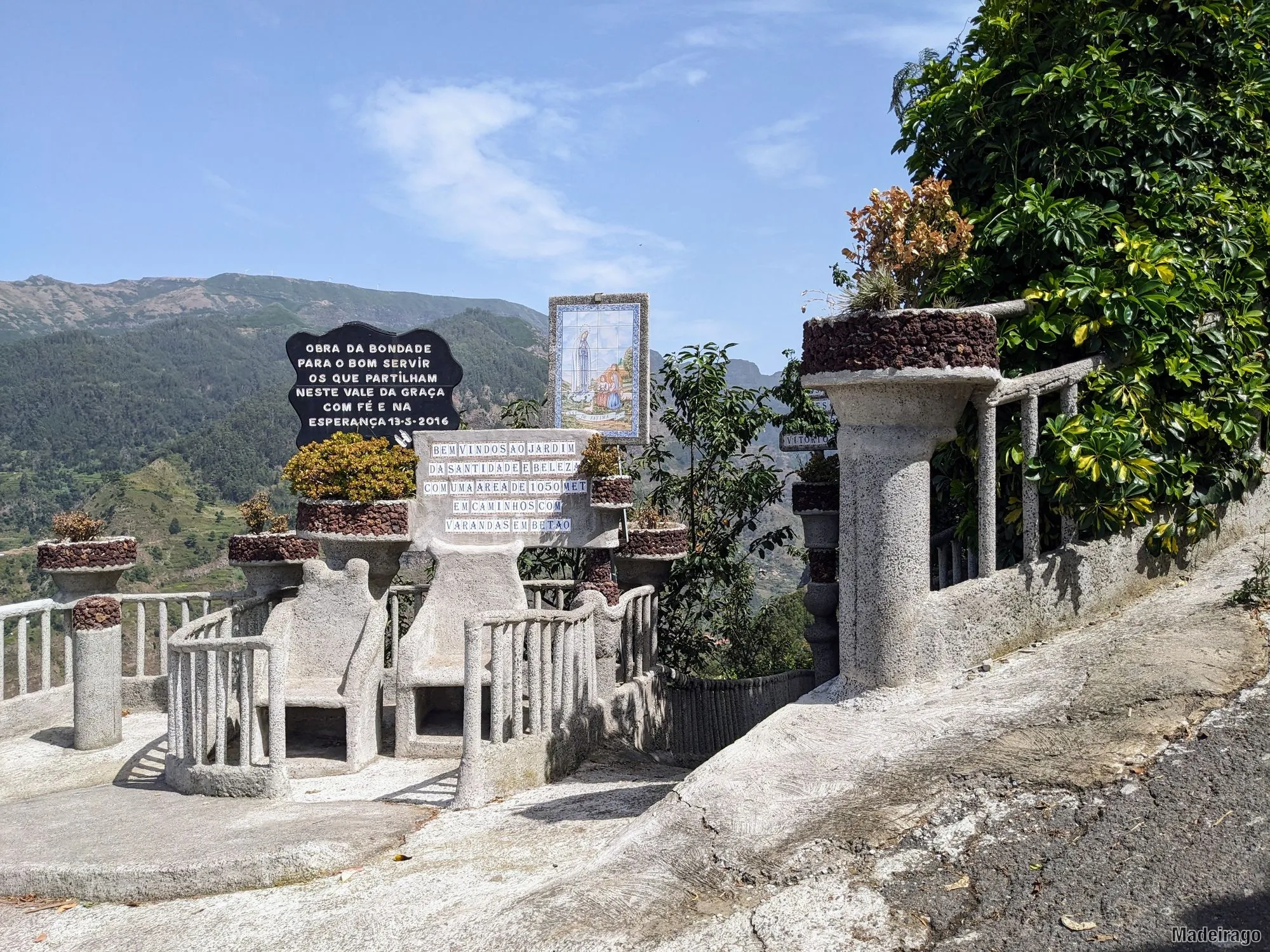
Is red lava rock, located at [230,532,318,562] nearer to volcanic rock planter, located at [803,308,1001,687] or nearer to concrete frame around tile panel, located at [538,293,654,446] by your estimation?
concrete frame around tile panel, located at [538,293,654,446]

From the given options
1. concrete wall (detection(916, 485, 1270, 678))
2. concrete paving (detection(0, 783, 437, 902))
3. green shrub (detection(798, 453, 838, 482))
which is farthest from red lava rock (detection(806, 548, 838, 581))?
concrete paving (detection(0, 783, 437, 902))

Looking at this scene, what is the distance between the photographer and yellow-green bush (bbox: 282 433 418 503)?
900cm

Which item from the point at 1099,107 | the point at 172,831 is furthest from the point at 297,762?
the point at 1099,107

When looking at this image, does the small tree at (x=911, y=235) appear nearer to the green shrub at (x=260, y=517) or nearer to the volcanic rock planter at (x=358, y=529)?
the volcanic rock planter at (x=358, y=529)

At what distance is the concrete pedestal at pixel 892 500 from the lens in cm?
546

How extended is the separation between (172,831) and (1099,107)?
7199mm

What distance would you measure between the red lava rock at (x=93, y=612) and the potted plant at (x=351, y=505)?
156cm

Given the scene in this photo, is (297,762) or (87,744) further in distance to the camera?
(87,744)

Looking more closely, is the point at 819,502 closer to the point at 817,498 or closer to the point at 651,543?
the point at 817,498

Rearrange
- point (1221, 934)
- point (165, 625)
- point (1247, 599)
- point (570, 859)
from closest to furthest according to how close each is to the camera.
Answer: point (1221, 934) < point (570, 859) < point (1247, 599) < point (165, 625)

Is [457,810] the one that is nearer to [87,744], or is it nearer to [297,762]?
[297,762]

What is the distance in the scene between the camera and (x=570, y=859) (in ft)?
16.3

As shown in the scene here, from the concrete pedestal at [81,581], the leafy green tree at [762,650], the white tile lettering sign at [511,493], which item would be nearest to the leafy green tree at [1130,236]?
the white tile lettering sign at [511,493]

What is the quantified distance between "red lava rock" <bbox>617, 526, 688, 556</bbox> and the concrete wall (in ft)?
13.8
